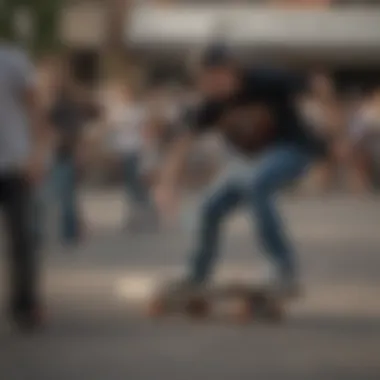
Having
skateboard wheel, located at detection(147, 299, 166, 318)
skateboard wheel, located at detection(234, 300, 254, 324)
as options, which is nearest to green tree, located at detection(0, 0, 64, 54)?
skateboard wheel, located at detection(147, 299, 166, 318)

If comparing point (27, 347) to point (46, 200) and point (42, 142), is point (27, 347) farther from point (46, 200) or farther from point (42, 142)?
point (46, 200)

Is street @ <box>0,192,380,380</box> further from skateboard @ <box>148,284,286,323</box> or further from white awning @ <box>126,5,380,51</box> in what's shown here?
white awning @ <box>126,5,380,51</box>

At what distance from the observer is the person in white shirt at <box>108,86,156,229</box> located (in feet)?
36.3

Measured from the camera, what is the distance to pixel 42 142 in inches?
304

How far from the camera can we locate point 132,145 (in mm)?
11984

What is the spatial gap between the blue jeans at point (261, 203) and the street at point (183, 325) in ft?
1.01

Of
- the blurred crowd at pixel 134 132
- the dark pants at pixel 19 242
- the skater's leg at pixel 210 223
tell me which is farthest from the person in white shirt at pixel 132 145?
the dark pants at pixel 19 242

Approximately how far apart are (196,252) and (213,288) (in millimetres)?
446

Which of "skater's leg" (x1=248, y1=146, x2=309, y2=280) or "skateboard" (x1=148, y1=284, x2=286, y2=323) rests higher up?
"skater's leg" (x1=248, y1=146, x2=309, y2=280)

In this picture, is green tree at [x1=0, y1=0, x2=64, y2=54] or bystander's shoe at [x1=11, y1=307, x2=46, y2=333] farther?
green tree at [x1=0, y1=0, x2=64, y2=54]

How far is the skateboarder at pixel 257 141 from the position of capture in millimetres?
7734

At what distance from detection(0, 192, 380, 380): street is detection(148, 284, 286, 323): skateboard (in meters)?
0.09

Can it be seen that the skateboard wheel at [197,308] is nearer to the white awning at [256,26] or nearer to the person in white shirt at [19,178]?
the person in white shirt at [19,178]

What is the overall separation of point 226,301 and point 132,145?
4.41 m
